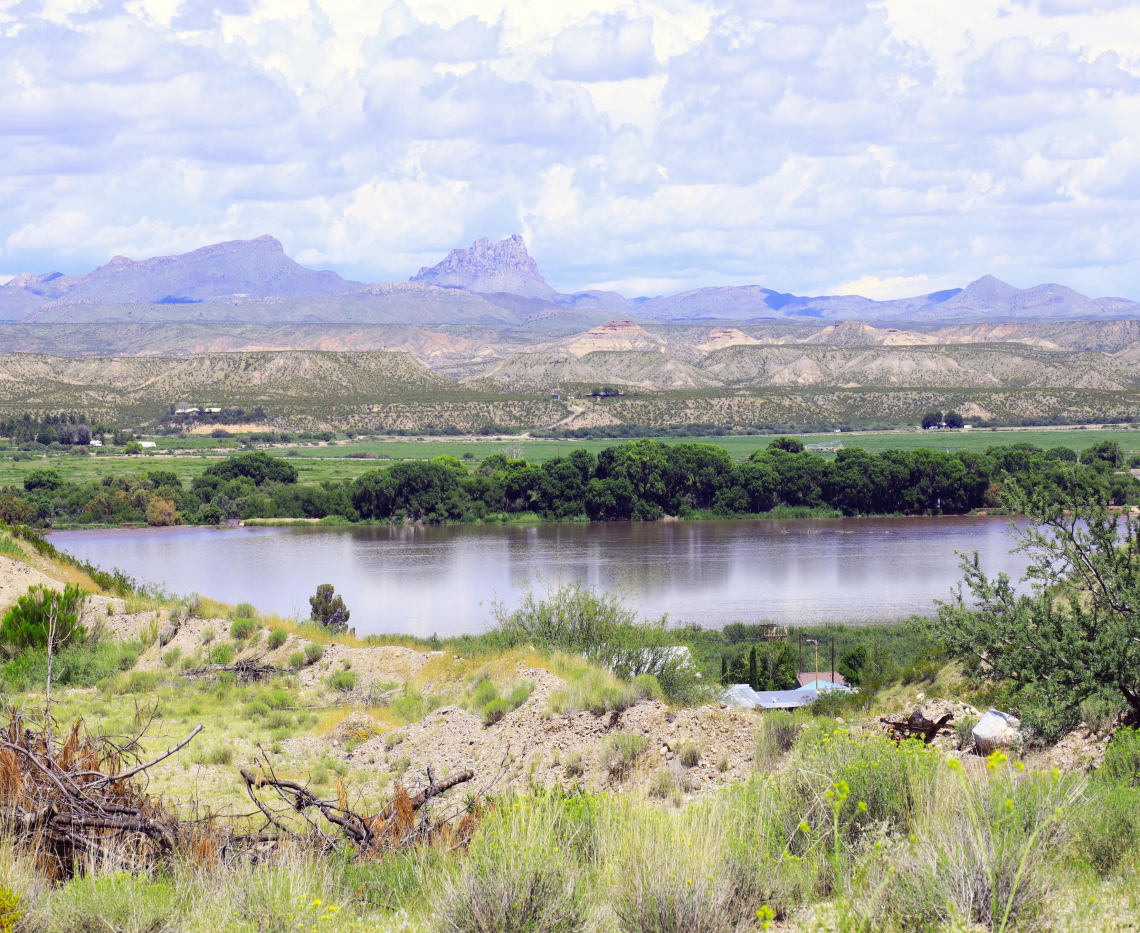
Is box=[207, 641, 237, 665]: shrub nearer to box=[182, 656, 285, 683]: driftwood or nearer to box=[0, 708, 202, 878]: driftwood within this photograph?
box=[182, 656, 285, 683]: driftwood

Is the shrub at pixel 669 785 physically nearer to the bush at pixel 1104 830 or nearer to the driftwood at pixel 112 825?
the driftwood at pixel 112 825

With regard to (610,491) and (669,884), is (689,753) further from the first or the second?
(610,491)

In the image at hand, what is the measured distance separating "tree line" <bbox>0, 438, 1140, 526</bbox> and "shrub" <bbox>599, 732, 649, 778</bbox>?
184 feet

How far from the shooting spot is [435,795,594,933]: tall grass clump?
4.71 m

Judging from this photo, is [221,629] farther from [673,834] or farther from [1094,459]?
[1094,459]

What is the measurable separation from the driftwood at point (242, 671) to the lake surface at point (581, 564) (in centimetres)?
1461

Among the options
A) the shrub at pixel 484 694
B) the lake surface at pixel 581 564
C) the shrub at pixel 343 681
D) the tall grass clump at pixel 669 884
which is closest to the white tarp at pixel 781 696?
the shrub at pixel 343 681

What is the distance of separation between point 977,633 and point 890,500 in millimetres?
60206

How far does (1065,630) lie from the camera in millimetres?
9492

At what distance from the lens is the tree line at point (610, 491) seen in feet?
218

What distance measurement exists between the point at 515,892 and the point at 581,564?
1709 inches

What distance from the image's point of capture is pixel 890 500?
67625 mm

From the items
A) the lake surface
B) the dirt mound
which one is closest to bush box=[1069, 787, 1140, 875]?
the dirt mound

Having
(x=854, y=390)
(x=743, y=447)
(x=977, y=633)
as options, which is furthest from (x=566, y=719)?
(x=854, y=390)
